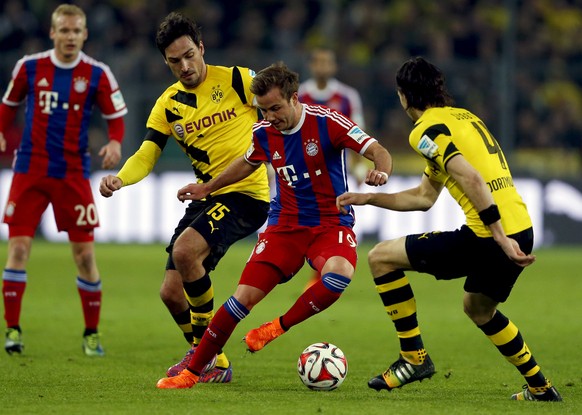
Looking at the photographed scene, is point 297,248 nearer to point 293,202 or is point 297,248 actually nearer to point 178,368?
point 293,202

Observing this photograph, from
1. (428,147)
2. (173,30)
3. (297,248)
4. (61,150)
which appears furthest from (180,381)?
(61,150)

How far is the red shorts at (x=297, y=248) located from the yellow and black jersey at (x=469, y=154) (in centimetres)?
75

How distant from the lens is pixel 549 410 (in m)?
6.24

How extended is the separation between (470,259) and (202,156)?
2.08 metres

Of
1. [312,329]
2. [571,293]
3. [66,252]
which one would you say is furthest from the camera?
[66,252]

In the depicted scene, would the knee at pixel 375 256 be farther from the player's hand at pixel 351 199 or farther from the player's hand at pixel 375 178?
the player's hand at pixel 375 178

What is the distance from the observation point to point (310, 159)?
7.09 meters

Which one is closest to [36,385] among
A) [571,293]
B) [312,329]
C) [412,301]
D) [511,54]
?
[412,301]

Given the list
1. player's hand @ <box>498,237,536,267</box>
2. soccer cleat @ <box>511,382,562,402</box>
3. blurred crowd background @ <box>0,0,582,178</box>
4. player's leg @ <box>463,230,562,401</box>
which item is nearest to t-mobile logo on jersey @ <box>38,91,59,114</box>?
player's leg @ <box>463,230,562,401</box>

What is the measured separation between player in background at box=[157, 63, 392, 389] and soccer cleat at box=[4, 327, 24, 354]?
2120 millimetres

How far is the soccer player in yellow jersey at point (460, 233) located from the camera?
6.48m

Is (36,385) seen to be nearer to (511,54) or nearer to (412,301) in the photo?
(412,301)

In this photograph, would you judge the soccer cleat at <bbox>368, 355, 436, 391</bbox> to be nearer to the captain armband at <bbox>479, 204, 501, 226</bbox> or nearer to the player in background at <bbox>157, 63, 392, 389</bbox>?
the player in background at <bbox>157, 63, 392, 389</bbox>

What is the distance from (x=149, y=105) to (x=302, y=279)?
4565 millimetres
